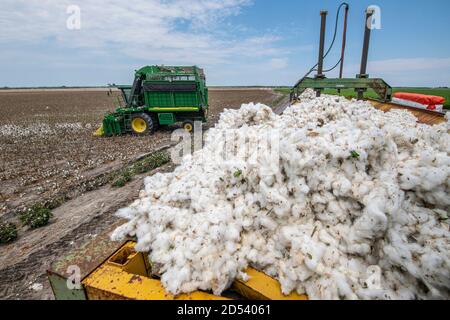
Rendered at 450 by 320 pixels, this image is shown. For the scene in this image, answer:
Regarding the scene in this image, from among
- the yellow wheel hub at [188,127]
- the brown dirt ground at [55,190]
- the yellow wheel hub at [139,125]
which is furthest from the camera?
the yellow wheel hub at [188,127]

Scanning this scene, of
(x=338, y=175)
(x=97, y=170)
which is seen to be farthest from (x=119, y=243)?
(x=97, y=170)

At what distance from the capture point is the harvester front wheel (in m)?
12.4

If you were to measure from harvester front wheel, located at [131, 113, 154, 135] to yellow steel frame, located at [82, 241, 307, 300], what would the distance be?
11.2 metres

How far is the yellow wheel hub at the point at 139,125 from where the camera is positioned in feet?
41.0

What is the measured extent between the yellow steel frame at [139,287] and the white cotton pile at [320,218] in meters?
0.06

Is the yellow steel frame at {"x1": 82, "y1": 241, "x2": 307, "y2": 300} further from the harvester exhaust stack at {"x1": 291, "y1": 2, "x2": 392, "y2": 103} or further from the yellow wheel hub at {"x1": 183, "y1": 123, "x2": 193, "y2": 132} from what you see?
the yellow wheel hub at {"x1": 183, "y1": 123, "x2": 193, "y2": 132}

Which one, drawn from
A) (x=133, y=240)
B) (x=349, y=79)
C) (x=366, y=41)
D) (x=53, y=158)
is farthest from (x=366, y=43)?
(x=53, y=158)

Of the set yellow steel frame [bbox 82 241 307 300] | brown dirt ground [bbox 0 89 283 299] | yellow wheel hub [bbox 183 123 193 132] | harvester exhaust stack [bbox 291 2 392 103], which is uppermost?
harvester exhaust stack [bbox 291 2 392 103]

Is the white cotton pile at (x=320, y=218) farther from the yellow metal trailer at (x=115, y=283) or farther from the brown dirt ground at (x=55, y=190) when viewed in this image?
the brown dirt ground at (x=55, y=190)

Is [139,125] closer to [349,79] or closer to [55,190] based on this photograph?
[55,190]

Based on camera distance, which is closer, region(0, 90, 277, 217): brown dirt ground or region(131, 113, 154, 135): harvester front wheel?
region(0, 90, 277, 217): brown dirt ground

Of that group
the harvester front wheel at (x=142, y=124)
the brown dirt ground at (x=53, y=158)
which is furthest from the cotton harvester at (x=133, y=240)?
the brown dirt ground at (x=53, y=158)

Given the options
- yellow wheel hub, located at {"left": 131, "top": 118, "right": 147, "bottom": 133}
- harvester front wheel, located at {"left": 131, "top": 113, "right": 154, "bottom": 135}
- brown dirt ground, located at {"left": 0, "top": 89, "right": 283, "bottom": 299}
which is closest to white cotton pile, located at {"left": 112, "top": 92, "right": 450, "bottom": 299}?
brown dirt ground, located at {"left": 0, "top": 89, "right": 283, "bottom": 299}
